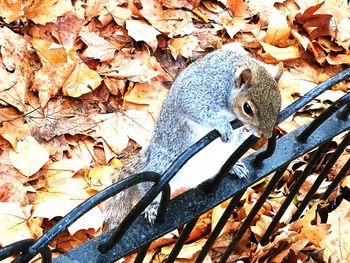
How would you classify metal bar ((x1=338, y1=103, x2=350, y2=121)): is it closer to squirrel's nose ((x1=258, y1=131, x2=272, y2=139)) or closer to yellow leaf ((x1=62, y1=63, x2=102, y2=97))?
squirrel's nose ((x1=258, y1=131, x2=272, y2=139))

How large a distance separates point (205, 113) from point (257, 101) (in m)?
0.32

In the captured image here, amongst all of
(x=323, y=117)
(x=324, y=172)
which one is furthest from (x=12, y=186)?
(x=323, y=117)

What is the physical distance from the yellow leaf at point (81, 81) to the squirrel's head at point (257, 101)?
1013 millimetres

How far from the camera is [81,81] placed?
2770 mm

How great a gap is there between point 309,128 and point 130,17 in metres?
1.62

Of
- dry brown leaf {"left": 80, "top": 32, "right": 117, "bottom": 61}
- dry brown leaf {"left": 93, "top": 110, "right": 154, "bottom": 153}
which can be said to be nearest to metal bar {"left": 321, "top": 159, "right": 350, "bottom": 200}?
dry brown leaf {"left": 93, "top": 110, "right": 154, "bottom": 153}

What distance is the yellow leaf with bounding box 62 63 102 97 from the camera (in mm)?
2734

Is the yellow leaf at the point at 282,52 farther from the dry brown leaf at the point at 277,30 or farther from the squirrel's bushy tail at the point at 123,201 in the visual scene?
the squirrel's bushy tail at the point at 123,201

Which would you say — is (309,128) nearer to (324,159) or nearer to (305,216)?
(305,216)

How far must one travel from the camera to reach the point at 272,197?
259 centimetres

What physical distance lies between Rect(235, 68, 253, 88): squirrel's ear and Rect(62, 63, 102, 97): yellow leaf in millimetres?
1022

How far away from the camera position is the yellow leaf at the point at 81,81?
108 inches

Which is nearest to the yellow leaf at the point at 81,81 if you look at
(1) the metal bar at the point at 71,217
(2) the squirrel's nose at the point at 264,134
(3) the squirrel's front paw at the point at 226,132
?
(3) the squirrel's front paw at the point at 226,132

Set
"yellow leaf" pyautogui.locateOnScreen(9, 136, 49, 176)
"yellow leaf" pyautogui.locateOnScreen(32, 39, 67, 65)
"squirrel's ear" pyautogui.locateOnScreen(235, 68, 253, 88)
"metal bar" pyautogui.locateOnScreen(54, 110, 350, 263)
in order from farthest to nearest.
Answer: "yellow leaf" pyautogui.locateOnScreen(32, 39, 67, 65) → "yellow leaf" pyautogui.locateOnScreen(9, 136, 49, 176) → "squirrel's ear" pyautogui.locateOnScreen(235, 68, 253, 88) → "metal bar" pyautogui.locateOnScreen(54, 110, 350, 263)
